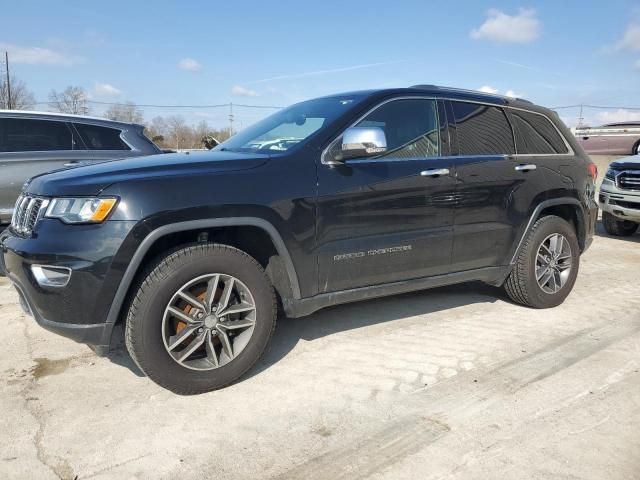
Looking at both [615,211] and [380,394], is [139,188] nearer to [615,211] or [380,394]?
[380,394]

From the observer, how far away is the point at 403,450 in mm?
2525

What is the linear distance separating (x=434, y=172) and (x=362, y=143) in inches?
30.2

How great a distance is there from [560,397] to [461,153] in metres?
1.90

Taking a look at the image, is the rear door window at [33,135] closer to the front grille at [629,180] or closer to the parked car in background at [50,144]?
the parked car in background at [50,144]

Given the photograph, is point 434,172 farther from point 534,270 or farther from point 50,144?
point 50,144

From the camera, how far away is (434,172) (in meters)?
3.80

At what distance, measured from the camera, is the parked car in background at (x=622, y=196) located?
8.27m

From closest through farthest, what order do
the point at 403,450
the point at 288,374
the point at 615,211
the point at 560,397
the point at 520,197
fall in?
1. the point at 403,450
2. the point at 560,397
3. the point at 288,374
4. the point at 520,197
5. the point at 615,211

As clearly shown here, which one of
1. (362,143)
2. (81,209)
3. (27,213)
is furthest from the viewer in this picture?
(362,143)

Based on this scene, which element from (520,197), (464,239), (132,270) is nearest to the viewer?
(132,270)

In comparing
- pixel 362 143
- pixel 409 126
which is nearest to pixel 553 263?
pixel 409 126

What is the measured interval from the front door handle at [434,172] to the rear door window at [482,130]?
29cm

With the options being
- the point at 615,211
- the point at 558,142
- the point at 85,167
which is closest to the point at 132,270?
the point at 85,167

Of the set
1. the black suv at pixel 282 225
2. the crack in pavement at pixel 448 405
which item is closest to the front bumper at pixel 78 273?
the black suv at pixel 282 225
